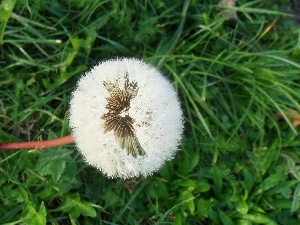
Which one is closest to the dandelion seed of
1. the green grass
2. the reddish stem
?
the reddish stem

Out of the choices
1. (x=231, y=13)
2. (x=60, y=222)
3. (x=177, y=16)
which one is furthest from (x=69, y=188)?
(x=231, y=13)

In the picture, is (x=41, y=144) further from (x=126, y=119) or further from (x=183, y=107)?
(x=183, y=107)

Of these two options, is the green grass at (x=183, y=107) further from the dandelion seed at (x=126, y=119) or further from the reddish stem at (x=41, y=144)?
the dandelion seed at (x=126, y=119)

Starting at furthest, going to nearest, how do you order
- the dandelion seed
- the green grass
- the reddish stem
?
the green grass
the reddish stem
the dandelion seed

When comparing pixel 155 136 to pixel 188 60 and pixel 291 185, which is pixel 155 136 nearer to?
pixel 188 60

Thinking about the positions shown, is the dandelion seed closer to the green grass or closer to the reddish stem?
the reddish stem

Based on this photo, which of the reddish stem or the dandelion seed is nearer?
the dandelion seed
